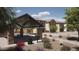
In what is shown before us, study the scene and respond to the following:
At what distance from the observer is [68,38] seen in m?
3.41

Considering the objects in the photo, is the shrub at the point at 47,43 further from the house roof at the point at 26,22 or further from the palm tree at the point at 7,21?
the palm tree at the point at 7,21

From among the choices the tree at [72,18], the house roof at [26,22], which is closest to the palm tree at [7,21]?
the house roof at [26,22]

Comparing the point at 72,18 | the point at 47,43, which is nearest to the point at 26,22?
the point at 47,43

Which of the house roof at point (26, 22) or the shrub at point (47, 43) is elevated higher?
the house roof at point (26, 22)

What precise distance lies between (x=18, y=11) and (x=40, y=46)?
22.8 inches

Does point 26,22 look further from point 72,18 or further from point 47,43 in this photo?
point 72,18

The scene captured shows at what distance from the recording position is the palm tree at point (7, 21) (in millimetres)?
3389

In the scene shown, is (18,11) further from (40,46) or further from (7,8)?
(40,46)

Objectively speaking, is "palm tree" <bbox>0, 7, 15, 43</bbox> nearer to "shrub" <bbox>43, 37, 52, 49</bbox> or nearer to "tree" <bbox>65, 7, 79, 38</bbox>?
"shrub" <bbox>43, 37, 52, 49</bbox>

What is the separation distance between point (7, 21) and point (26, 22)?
0.88 ft

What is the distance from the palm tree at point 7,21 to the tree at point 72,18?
30.4 inches

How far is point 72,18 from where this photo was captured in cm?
340
